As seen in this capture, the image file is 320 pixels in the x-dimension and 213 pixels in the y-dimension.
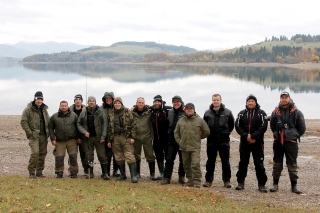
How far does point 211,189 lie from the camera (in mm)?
10328

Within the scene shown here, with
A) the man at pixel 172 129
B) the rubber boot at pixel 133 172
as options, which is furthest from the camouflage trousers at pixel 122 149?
the man at pixel 172 129

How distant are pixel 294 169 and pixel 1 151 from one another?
12.4 metres

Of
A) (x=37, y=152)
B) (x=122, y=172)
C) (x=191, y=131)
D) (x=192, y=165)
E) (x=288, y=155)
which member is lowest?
(x=122, y=172)

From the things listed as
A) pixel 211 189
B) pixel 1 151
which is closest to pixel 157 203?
pixel 211 189

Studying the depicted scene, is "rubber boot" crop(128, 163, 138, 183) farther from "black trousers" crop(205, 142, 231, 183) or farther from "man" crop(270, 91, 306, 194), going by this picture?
"man" crop(270, 91, 306, 194)

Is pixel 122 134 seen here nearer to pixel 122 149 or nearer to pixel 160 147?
pixel 122 149

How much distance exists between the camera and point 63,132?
11.0m

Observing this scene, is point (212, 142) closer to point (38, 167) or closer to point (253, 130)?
point (253, 130)

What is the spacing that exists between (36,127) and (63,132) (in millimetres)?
719

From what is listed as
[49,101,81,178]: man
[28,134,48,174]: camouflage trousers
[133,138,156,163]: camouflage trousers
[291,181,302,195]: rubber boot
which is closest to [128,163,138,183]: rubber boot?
[133,138,156,163]: camouflage trousers

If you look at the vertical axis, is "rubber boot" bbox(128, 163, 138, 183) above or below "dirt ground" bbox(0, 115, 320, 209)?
above

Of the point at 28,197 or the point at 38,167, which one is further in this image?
the point at 38,167

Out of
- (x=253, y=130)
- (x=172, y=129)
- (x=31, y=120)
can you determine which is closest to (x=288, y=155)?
(x=253, y=130)

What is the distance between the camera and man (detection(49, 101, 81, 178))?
35.8 ft
